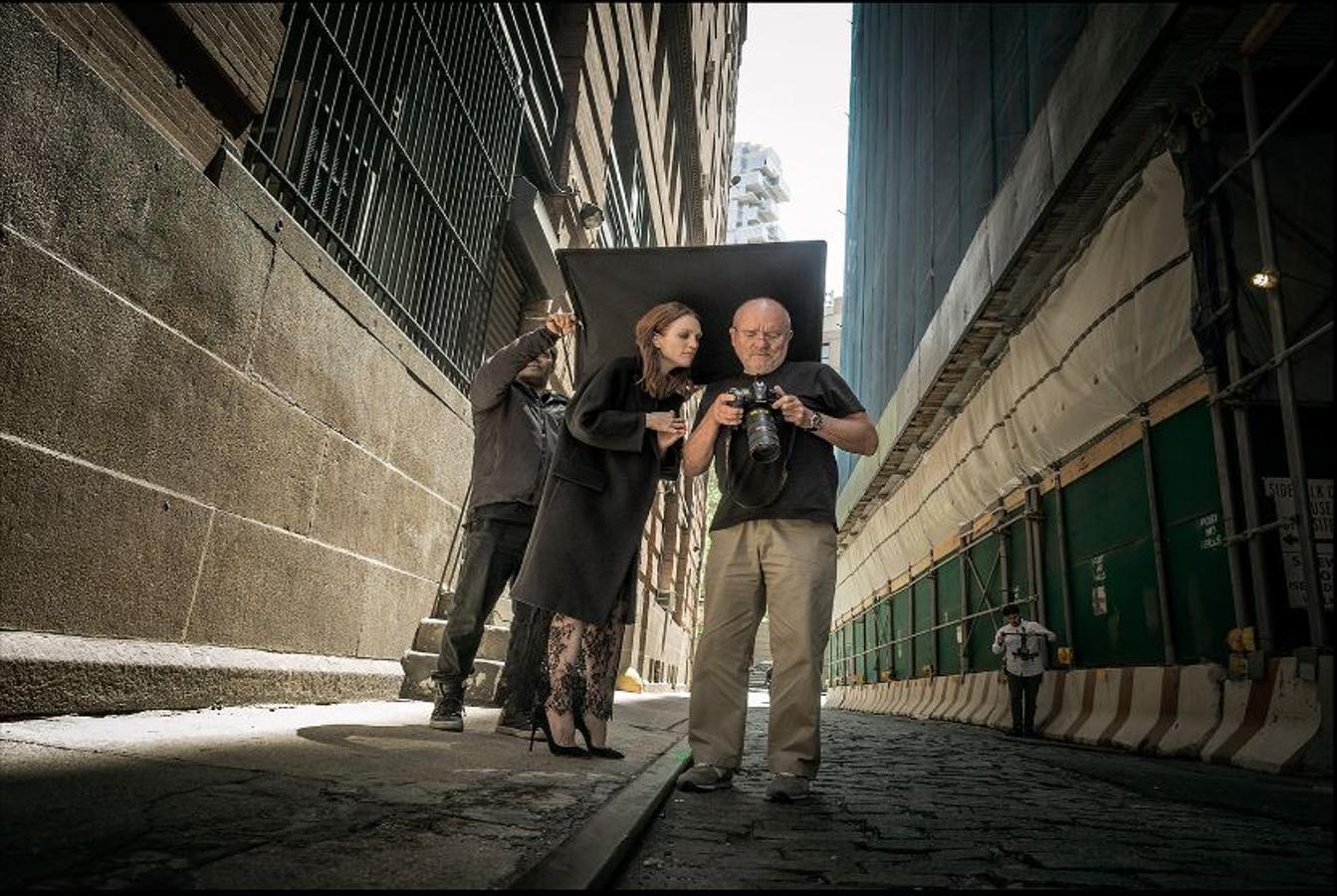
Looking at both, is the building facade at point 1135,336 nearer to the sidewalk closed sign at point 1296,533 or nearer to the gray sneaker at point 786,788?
the sidewalk closed sign at point 1296,533

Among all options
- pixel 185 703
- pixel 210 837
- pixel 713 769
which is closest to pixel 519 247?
pixel 185 703

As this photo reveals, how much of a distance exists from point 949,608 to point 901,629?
3.79 m

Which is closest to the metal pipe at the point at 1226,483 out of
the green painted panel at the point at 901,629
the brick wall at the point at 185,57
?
the brick wall at the point at 185,57

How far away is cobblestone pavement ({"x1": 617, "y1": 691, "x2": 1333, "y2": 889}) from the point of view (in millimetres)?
1735

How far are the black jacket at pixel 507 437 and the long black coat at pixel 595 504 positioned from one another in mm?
894

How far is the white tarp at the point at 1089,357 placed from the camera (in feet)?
17.9

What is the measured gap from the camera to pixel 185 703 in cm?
331

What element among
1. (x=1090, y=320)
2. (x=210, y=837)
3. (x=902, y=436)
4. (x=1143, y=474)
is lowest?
(x=210, y=837)

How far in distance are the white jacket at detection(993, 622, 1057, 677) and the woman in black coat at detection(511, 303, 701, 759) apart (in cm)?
634

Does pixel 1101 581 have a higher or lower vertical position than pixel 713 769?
A: higher

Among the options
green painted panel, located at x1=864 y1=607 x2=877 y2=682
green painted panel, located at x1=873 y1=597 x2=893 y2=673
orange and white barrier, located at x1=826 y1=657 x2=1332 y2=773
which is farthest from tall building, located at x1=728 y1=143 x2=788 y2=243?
orange and white barrier, located at x1=826 y1=657 x2=1332 y2=773

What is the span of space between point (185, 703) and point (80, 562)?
787 millimetres

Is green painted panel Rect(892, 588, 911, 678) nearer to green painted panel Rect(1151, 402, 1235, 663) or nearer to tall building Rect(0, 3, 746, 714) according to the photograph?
green painted panel Rect(1151, 402, 1235, 663)

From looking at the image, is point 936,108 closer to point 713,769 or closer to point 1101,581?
point 1101,581
